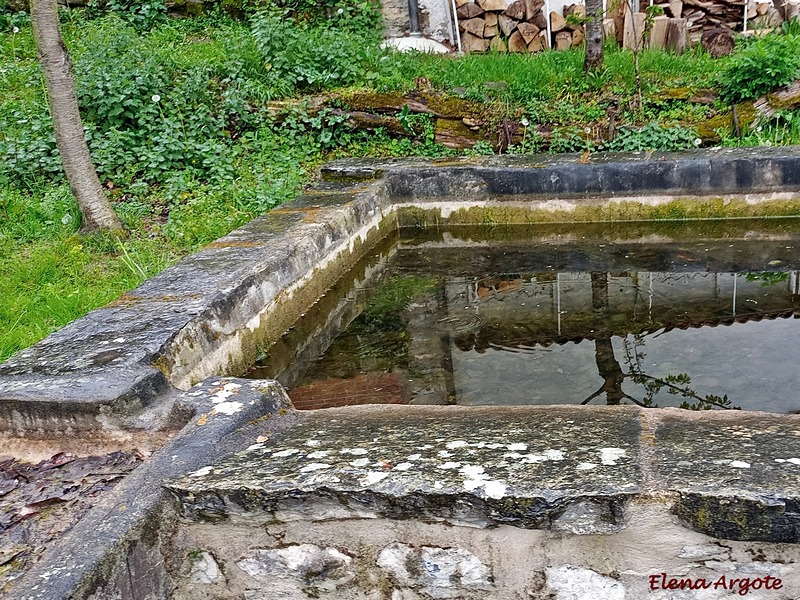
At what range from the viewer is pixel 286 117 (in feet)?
22.4

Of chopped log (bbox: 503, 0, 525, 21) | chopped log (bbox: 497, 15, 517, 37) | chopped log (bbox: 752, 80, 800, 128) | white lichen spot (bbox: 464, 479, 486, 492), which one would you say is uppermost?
chopped log (bbox: 503, 0, 525, 21)

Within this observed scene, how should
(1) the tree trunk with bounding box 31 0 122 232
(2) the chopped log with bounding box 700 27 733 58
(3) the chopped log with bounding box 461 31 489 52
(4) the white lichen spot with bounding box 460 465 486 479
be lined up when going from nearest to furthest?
(4) the white lichen spot with bounding box 460 465 486 479, (1) the tree trunk with bounding box 31 0 122 232, (2) the chopped log with bounding box 700 27 733 58, (3) the chopped log with bounding box 461 31 489 52

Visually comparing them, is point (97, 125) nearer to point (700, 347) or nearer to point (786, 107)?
point (700, 347)

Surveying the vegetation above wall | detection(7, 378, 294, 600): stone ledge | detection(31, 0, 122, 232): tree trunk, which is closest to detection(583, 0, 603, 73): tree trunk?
the vegetation above wall

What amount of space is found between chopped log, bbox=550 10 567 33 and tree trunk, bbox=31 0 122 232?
615cm

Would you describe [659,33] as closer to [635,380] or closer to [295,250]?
[295,250]

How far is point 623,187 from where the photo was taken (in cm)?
511

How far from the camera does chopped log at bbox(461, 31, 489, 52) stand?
30.6 ft

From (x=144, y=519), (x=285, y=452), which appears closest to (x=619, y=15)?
(x=285, y=452)

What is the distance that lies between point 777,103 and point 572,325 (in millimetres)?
4062

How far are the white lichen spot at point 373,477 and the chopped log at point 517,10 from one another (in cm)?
862

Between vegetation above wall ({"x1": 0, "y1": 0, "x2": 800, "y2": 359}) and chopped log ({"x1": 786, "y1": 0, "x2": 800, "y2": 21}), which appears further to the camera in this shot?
chopped log ({"x1": 786, "y1": 0, "x2": 800, "y2": 21})

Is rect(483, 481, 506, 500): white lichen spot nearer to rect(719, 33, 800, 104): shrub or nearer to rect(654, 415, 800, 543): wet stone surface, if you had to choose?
rect(654, 415, 800, 543): wet stone surface

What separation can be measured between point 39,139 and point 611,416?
248 inches
